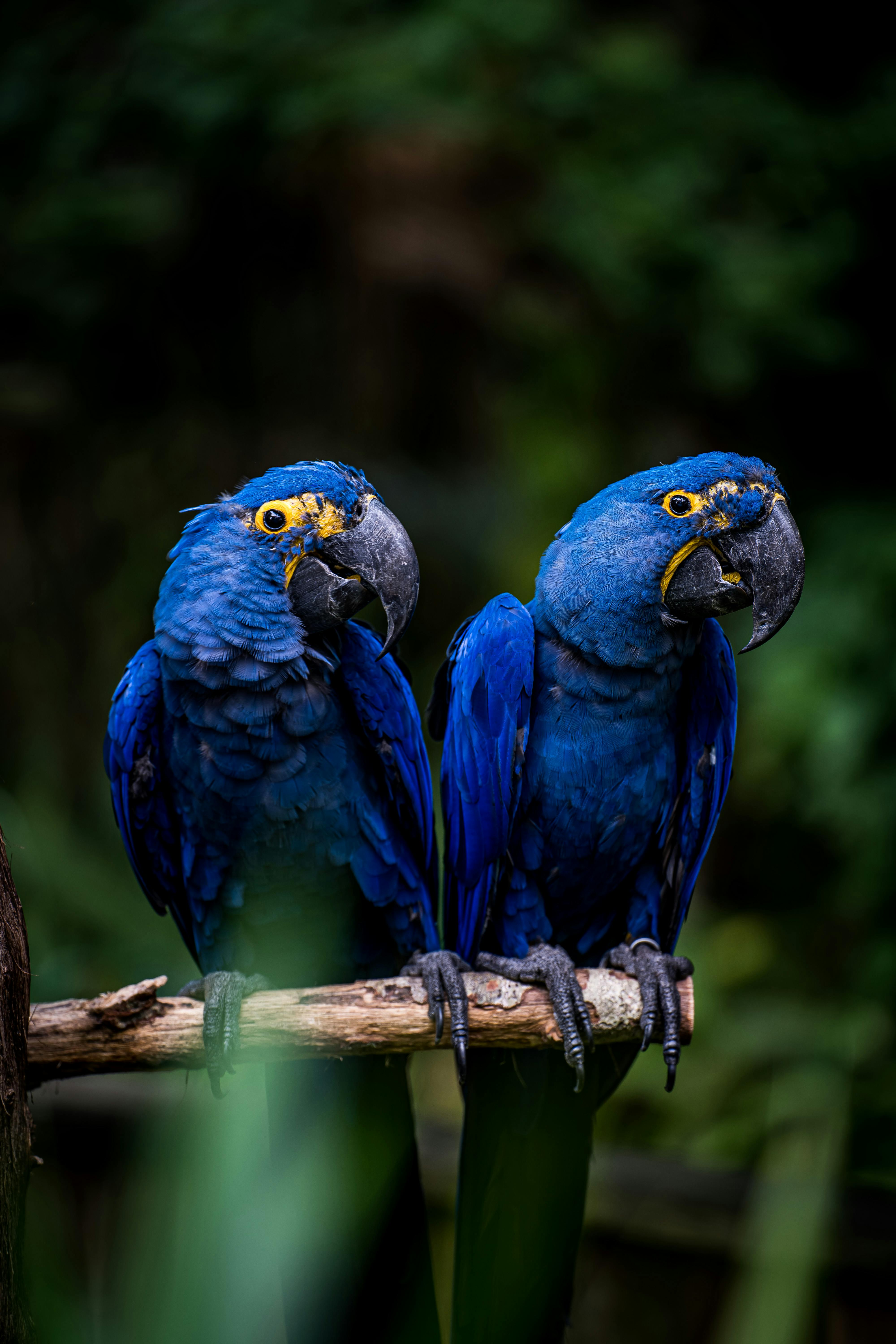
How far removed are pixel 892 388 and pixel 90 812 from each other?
3.32 m

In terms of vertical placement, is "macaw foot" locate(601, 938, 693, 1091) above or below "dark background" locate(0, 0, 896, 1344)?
below

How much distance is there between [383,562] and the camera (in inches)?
66.1

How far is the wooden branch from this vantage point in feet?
5.17

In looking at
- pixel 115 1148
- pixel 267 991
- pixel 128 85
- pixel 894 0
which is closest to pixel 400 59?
pixel 128 85

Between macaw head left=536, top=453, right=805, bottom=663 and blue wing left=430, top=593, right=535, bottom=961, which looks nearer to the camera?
macaw head left=536, top=453, right=805, bottom=663

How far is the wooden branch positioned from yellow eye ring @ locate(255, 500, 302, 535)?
75 centimetres

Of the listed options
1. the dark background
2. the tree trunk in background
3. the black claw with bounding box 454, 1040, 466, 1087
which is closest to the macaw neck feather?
the tree trunk in background

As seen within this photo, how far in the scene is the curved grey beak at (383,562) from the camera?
167 centimetres

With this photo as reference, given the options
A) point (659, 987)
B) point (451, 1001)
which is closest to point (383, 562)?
point (451, 1001)

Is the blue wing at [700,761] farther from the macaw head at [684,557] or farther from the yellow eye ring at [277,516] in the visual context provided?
the yellow eye ring at [277,516]

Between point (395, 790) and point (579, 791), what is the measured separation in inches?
13.6

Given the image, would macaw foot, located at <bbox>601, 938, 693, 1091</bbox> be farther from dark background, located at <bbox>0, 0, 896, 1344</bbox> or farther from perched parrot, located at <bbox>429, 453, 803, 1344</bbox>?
dark background, located at <bbox>0, 0, 896, 1344</bbox>

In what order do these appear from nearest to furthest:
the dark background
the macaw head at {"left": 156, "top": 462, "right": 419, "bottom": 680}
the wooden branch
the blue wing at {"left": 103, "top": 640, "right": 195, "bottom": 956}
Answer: the wooden branch → the macaw head at {"left": 156, "top": 462, "right": 419, "bottom": 680} → the blue wing at {"left": 103, "top": 640, "right": 195, "bottom": 956} → the dark background

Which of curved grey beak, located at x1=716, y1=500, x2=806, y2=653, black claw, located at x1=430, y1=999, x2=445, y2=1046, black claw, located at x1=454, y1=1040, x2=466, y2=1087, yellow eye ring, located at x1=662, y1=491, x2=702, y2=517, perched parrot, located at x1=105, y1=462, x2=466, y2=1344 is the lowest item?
black claw, located at x1=454, y1=1040, x2=466, y2=1087
